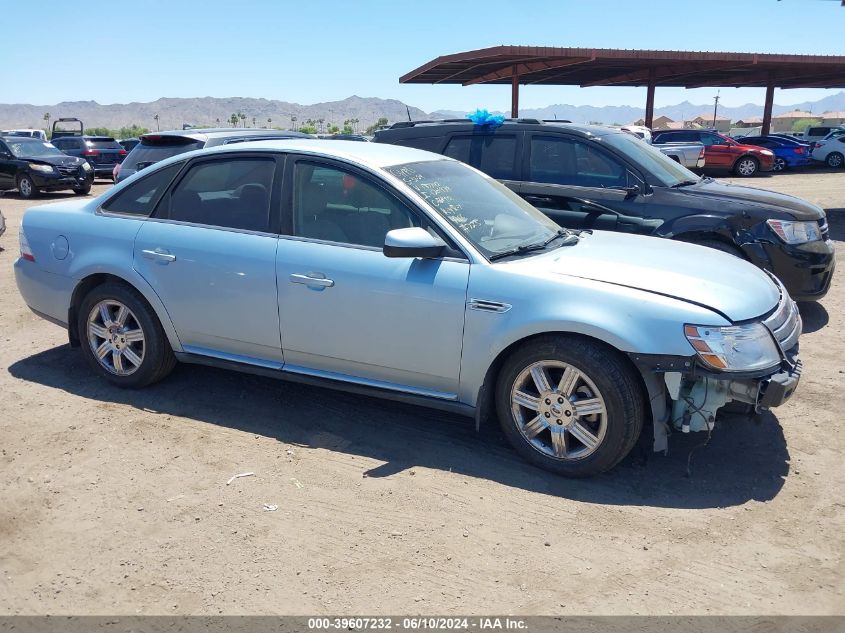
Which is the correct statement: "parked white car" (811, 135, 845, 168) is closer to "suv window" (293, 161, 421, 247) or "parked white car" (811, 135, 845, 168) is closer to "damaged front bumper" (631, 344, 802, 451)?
"damaged front bumper" (631, 344, 802, 451)

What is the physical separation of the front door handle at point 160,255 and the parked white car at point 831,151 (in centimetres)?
3062

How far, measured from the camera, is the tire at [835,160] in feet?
94.3

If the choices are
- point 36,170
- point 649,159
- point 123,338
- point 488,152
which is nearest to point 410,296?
point 123,338

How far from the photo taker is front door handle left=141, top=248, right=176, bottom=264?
4777mm

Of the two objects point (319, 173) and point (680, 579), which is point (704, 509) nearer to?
point (680, 579)

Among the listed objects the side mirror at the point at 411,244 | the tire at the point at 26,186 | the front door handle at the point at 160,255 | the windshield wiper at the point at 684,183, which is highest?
the windshield wiper at the point at 684,183

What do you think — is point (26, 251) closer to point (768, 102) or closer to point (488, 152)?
point (488, 152)

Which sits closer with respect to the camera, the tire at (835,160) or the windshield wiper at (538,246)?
the windshield wiper at (538,246)

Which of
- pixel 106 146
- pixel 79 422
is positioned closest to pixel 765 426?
pixel 79 422

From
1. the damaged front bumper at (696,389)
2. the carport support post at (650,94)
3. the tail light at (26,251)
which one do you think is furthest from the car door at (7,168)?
the carport support post at (650,94)

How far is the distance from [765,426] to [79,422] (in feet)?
14.5

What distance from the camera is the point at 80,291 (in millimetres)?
5180

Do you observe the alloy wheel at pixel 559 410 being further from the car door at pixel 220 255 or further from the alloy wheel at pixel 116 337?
the alloy wheel at pixel 116 337

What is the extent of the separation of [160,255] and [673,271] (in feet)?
10.8
